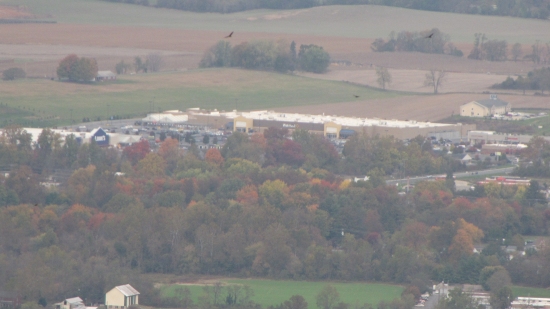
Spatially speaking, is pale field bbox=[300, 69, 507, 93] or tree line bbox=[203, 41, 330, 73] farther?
tree line bbox=[203, 41, 330, 73]

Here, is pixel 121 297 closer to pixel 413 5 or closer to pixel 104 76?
pixel 104 76

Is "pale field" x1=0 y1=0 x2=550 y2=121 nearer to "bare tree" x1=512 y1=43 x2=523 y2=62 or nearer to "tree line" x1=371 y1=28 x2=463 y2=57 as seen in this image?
"tree line" x1=371 y1=28 x2=463 y2=57

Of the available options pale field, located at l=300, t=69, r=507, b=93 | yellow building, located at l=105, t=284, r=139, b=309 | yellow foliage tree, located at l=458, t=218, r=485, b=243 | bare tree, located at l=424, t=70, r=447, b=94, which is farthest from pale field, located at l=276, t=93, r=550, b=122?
yellow building, located at l=105, t=284, r=139, b=309

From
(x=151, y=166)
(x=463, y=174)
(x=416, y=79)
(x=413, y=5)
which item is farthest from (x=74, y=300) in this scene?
(x=413, y=5)

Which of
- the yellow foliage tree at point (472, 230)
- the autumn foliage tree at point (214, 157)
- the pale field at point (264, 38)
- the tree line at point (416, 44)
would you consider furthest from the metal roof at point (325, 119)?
the tree line at point (416, 44)

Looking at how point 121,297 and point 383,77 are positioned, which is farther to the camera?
point 383,77

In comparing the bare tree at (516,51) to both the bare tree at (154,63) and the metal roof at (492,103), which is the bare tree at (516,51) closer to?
the metal roof at (492,103)
